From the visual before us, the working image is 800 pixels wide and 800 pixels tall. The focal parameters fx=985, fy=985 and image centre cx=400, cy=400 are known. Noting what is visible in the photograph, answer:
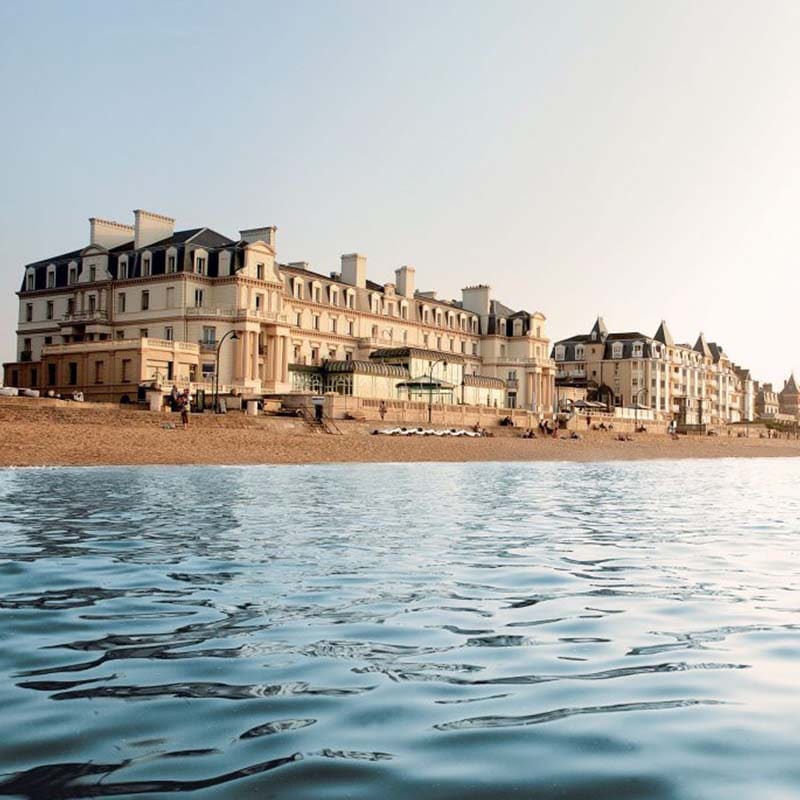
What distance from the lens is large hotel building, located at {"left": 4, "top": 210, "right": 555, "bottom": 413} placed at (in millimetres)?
74688

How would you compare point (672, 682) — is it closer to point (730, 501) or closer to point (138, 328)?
point (730, 501)

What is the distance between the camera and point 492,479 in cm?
3759

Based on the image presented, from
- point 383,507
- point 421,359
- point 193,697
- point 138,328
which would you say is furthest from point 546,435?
point 193,697

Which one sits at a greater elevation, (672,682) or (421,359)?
(421,359)

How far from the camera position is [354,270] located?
103312 millimetres

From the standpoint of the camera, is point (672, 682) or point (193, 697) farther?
point (672, 682)

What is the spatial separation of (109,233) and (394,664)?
87.5 metres

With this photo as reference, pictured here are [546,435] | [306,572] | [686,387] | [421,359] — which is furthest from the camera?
[686,387]

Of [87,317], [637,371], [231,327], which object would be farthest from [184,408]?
[637,371]

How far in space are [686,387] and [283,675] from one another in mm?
157751

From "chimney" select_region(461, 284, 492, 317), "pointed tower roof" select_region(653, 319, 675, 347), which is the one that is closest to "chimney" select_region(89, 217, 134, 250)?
"chimney" select_region(461, 284, 492, 317)

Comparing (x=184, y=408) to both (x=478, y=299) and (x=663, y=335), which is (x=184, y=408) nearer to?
(x=478, y=299)

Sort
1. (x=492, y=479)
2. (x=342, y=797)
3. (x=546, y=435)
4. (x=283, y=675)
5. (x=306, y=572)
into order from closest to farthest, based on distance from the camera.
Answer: (x=342, y=797) → (x=283, y=675) → (x=306, y=572) → (x=492, y=479) → (x=546, y=435)

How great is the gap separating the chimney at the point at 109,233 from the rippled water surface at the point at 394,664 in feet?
250
